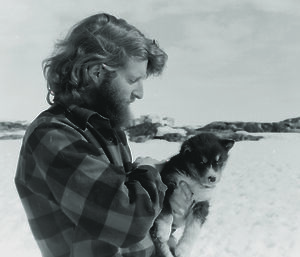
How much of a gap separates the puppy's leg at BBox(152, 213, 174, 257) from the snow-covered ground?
110 inches

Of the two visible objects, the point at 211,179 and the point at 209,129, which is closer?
the point at 211,179

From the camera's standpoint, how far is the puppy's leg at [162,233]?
7.66 ft

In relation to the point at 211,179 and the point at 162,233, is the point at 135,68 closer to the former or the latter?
the point at 162,233

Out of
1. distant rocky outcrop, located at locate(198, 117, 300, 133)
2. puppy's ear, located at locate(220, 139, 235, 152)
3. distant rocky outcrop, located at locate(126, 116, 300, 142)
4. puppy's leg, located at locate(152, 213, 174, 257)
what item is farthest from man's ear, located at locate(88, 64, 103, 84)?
distant rocky outcrop, located at locate(198, 117, 300, 133)

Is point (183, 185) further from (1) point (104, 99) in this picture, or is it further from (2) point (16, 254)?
(2) point (16, 254)

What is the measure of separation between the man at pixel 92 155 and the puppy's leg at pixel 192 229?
3.18ft

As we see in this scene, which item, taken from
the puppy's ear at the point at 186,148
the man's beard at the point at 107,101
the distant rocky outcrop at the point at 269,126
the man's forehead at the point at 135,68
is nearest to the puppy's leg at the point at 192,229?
the puppy's ear at the point at 186,148

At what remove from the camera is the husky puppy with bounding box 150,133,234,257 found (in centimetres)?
237

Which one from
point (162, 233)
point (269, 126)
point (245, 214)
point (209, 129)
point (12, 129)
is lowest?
point (269, 126)

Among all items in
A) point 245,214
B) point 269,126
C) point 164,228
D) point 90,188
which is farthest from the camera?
point 269,126

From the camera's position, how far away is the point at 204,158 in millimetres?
2738

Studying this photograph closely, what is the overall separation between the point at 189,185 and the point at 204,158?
0.79 ft

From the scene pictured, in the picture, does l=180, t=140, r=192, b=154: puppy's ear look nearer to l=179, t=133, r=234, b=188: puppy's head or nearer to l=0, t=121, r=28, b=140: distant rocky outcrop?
l=179, t=133, r=234, b=188: puppy's head

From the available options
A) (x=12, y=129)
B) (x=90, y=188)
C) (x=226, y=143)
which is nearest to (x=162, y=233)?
(x=226, y=143)
